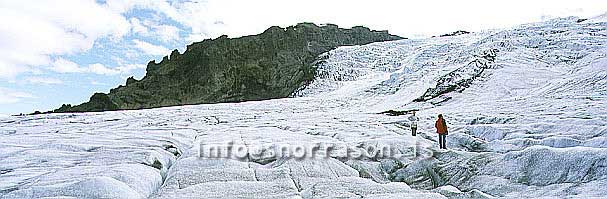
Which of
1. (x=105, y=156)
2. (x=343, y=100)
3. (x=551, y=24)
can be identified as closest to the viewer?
(x=105, y=156)

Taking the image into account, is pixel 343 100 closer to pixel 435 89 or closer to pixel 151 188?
pixel 435 89

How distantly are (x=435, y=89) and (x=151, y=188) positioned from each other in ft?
98.6

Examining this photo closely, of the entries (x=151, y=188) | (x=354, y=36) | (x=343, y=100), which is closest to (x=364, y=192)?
(x=151, y=188)

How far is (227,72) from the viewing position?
2813 inches

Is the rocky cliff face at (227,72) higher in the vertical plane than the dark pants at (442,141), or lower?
higher

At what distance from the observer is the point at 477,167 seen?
11.6 m

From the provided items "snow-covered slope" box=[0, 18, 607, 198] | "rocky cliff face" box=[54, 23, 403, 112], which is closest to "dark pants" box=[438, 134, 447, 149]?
"snow-covered slope" box=[0, 18, 607, 198]

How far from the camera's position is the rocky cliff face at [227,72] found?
65.0 m

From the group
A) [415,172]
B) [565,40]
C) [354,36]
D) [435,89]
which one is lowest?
[415,172]

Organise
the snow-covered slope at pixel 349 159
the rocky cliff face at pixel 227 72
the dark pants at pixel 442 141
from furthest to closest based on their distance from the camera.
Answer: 1. the rocky cliff face at pixel 227 72
2. the dark pants at pixel 442 141
3. the snow-covered slope at pixel 349 159

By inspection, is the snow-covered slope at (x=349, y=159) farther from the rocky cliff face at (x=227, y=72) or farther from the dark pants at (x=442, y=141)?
the rocky cliff face at (x=227, y=72)

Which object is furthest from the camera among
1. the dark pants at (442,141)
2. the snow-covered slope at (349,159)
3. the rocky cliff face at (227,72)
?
the rocky cliff face at (227,72)

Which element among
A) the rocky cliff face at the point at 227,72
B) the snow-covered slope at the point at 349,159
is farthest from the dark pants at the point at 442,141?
the rocky cliff face at the point at 227,72

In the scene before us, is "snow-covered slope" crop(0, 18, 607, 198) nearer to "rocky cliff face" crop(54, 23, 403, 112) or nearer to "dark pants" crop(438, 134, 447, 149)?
"dark pants" crop(438, 134, 447, 149)
